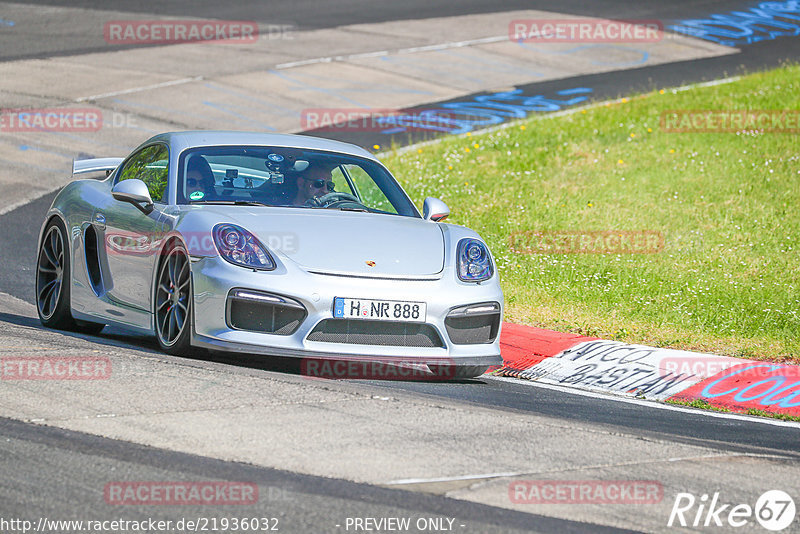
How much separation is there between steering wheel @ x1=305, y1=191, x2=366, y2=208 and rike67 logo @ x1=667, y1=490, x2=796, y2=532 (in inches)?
142

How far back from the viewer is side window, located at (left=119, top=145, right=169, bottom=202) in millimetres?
7859

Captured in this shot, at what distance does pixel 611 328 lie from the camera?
30.7 ft

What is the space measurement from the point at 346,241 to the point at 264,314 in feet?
2.30

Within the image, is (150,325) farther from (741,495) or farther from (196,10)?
(196,10)

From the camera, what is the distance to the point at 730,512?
4.66 m

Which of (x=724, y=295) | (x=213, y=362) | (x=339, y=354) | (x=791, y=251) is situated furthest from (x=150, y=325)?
(x=791, y=251)

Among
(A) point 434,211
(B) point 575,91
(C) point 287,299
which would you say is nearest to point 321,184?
(A) point 434,211

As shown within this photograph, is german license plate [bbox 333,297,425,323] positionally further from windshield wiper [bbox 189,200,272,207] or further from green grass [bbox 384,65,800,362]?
green grass [bbox 384,65,800,362]

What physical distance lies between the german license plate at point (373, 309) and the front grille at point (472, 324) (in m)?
0.29

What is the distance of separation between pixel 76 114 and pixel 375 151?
4943 millimetres

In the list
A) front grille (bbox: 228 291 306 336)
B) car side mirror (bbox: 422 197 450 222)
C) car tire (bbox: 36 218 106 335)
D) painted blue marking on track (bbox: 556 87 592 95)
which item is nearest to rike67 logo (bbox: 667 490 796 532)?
front grille (bbox: 228 291 306 336)

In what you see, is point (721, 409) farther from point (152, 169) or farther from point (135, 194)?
point (152, 169)

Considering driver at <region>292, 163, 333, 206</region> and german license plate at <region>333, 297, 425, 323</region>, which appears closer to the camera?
german license plate at <region>333, 297, 425, 323</region>

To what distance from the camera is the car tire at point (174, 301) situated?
6895 mm
